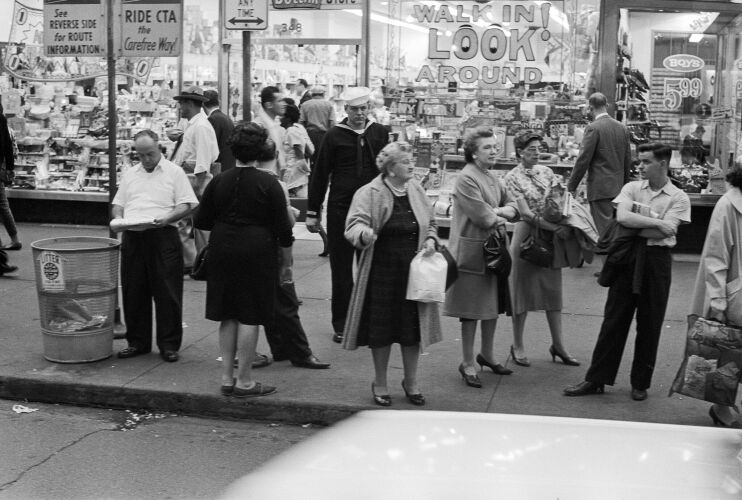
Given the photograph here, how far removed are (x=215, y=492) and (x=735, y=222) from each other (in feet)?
11.2

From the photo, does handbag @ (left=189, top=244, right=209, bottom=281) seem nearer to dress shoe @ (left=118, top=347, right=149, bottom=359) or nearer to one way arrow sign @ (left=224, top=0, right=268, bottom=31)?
dress shoe @ (left=118, top=347, right=149, bottom=359)

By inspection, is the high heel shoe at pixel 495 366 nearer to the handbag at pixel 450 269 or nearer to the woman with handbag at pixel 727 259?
the handbag at pixel 450 269

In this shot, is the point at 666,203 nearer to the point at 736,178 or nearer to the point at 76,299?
the point at 736,178

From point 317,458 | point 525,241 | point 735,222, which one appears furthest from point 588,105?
point 317,458

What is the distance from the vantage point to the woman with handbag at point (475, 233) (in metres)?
7.05

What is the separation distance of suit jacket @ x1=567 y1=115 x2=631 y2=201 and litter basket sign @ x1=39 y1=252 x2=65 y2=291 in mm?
5918

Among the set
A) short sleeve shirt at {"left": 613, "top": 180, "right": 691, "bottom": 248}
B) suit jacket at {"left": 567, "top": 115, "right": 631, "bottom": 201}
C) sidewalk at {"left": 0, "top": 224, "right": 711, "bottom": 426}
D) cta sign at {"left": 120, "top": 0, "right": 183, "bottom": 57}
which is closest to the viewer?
short sleeve shirt at {"left": 613, "top": 180, "right": 691, "bottom": 248}

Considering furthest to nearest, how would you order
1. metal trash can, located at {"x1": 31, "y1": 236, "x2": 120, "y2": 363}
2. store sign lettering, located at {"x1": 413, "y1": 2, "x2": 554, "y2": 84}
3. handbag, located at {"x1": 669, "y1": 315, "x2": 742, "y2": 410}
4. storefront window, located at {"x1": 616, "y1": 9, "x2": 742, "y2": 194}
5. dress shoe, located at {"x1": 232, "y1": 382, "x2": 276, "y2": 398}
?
store sign lettering, located at {"x1": 413, "y1": 2, "x2": 554, "y2": 84} → storefront window, located at {"x1": 616, "y1": 9, "x2": 742, "y2": 194} → metal trash can, located at {"x1": 31, "y1": 236, "x2": 120, "y2": 363} → dress shoe, located at {"x1": 232, "y1": 382, "x2": 276, "y2": 398} → handbag, located at {"x1": 669, "y1": 315, "x2": 742, "y2": 410}

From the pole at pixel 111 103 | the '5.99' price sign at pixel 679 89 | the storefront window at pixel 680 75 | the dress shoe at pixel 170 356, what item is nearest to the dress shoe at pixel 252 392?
the dress shoe at pixel 170 356

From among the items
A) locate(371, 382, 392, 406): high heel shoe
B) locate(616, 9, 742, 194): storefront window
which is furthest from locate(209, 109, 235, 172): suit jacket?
locate(371, 382, 392, 406): high heel shoe

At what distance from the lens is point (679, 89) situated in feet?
40.1

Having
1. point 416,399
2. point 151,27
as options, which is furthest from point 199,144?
point 416,399

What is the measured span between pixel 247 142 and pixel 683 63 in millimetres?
7287

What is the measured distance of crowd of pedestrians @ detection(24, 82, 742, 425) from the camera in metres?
6.60
